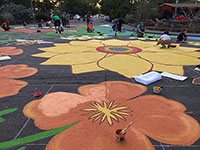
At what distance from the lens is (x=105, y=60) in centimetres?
678

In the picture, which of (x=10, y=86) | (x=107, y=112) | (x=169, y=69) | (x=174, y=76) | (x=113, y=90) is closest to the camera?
(x=107, y=112)

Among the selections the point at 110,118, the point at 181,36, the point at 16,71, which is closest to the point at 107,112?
the point at 110,118

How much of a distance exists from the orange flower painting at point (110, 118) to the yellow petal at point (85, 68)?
149 centimetres

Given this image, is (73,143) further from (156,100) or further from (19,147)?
(156,100)

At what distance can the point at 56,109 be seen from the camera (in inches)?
128

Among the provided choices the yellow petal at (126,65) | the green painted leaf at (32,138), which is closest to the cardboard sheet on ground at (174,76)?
the yellow petal at (126,65)

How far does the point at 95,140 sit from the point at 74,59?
4.97m

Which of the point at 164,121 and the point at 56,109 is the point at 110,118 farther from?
the point at 56,109

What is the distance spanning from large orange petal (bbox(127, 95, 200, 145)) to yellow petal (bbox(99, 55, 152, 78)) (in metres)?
1.72

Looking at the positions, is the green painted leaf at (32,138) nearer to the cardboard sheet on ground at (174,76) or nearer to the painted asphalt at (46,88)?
the painted asphalt at (46,88)

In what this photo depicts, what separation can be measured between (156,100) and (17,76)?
4293 mm

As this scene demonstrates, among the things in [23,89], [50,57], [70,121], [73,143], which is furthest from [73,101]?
[50,57]

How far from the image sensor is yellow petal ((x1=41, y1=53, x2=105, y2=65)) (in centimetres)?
653

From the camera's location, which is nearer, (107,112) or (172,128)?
(172,128)
